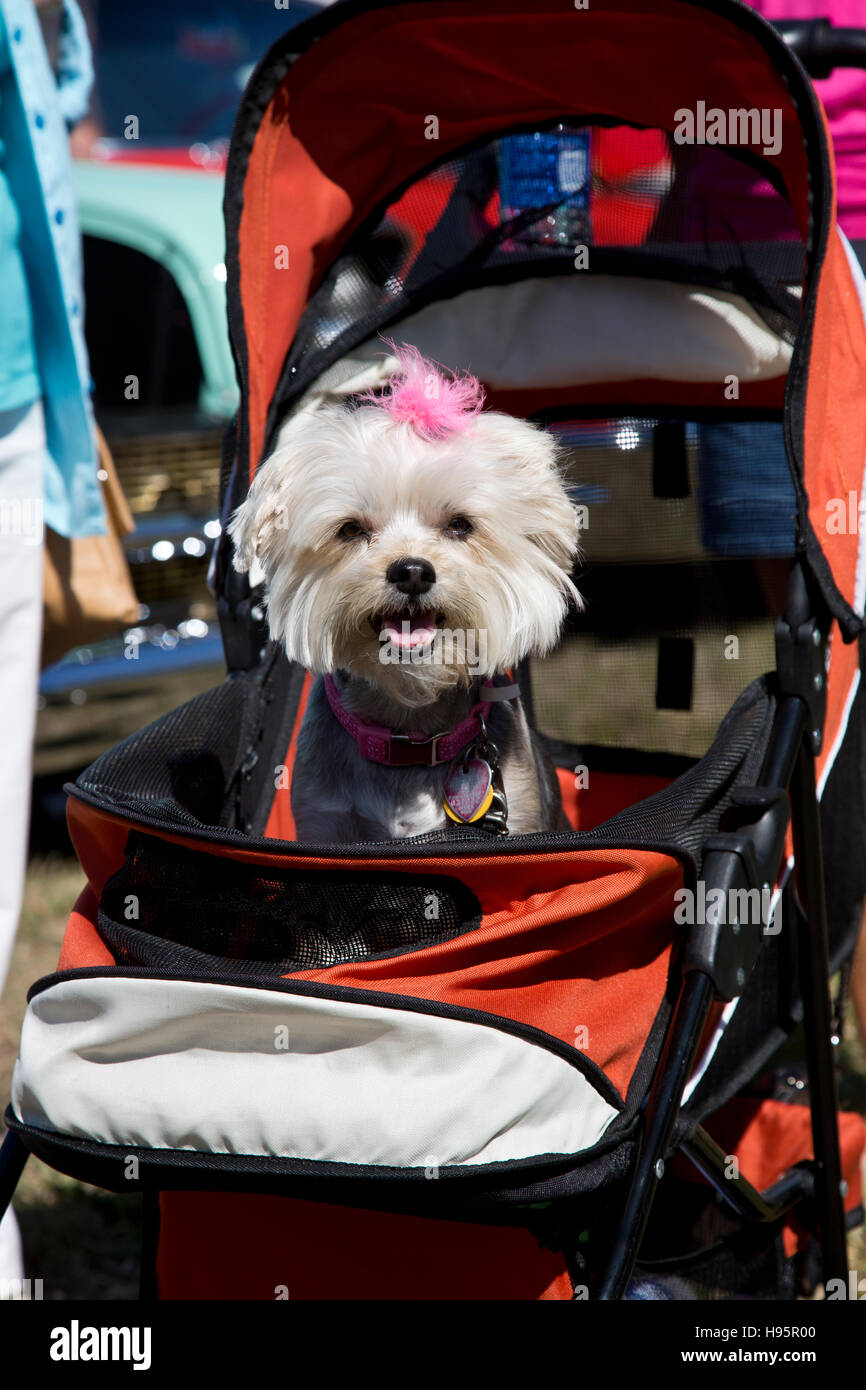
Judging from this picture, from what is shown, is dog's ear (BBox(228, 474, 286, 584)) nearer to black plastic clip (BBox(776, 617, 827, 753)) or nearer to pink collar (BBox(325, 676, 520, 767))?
pink collar (BBox(325, 676, 520, 767))

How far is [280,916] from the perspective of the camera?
164 cm

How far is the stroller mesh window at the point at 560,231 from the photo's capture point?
2.52 metres

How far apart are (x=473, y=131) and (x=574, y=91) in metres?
0.32

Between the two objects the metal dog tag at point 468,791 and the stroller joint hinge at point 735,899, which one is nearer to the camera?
the stroller joint hinge at point 735,899

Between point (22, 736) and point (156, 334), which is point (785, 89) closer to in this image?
point (22, 736)

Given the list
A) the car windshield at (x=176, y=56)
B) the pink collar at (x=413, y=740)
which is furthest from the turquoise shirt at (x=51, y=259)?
the car windshield at (x=176, y=56)

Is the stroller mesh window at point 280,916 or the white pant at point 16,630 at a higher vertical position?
the white pant at point 16,630

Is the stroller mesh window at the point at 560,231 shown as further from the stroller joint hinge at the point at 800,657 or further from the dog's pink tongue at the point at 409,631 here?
the stroller joint hinge at the point at 800,657

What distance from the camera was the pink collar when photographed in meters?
2.30

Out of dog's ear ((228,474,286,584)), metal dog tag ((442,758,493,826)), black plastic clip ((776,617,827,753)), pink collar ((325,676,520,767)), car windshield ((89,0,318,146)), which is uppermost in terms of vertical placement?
car windshield ((89,0,318,146))

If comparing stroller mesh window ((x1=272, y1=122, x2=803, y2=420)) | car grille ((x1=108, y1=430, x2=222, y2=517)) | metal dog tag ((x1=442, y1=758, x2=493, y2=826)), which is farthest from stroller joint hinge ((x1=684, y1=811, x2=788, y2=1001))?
car grille ((x1=108, y1=430, x2=222, y2=517))

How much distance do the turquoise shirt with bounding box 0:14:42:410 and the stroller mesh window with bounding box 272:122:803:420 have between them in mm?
527

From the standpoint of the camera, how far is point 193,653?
16.1ft

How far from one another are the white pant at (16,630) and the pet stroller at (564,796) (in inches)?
18.0
